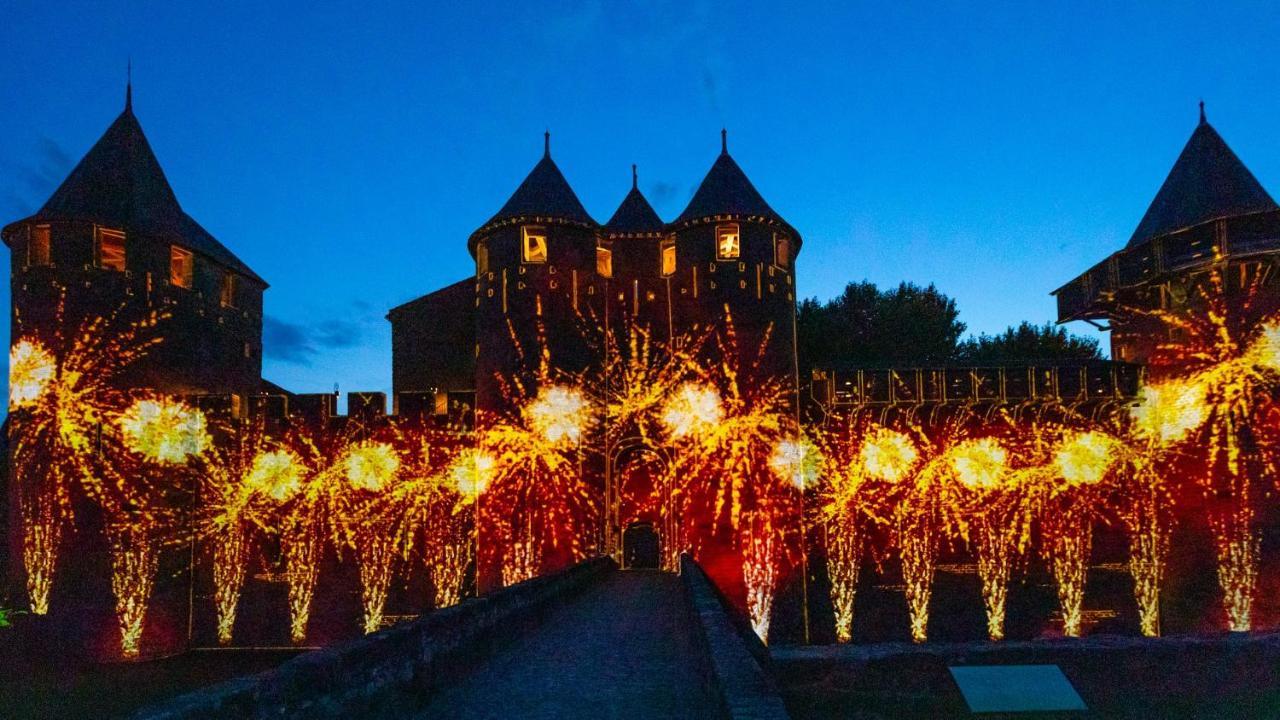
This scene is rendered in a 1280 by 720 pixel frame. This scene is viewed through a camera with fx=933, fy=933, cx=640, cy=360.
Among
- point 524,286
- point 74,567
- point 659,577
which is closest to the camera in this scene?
point 659,577

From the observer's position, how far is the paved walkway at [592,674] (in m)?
7.87

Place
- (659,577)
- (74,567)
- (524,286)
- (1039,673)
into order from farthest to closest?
(524,286) < (74,567) < (659,577) < (1039,673)

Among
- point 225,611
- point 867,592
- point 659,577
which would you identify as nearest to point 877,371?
point 867,592

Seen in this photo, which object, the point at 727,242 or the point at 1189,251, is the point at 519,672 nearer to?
the point at 727,242

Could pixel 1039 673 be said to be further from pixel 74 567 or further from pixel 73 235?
pixel 73 235

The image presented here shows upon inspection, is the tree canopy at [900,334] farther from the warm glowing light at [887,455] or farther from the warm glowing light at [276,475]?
the warm glowing light at [276,475]

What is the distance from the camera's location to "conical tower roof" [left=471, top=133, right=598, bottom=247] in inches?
997

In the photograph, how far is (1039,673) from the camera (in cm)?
1218

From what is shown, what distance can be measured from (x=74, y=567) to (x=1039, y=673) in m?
22.2

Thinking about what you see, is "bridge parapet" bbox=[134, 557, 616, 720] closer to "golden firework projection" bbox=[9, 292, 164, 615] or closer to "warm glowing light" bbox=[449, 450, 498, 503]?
"warm glowing light" bbox=[449, 450, 498, 503]

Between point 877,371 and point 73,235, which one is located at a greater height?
point 73,235

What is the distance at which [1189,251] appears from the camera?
24.3 metres

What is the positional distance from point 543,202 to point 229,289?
10.6m

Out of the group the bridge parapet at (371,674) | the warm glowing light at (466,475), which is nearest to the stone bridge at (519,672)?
the bridge parapet at (371,674)
